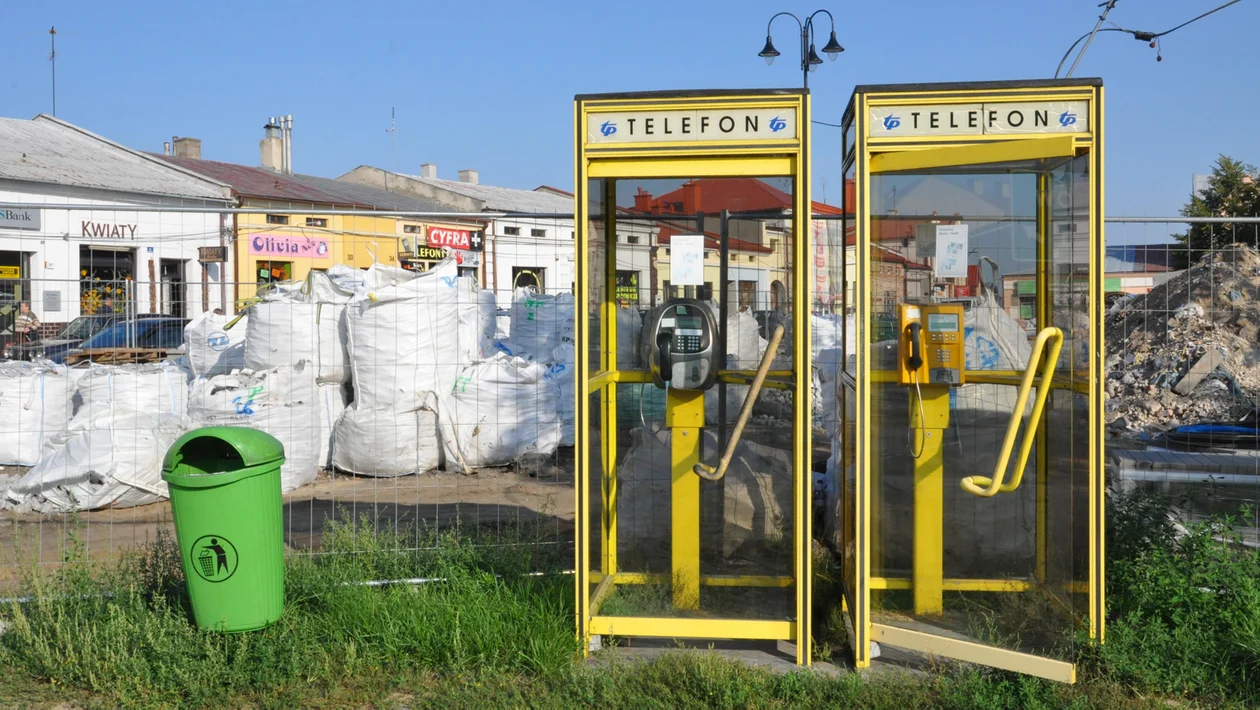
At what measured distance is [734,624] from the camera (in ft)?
15.2

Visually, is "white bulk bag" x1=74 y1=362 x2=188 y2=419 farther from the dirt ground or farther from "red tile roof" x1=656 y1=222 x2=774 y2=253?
"red tile roof" x1=656 y1=222 x2=774 y2=253

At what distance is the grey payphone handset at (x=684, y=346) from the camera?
5094mm

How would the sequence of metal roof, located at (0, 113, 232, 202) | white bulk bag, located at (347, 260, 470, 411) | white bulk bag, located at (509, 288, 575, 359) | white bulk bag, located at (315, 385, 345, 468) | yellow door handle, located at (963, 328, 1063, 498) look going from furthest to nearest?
metal roof, located at (0, 113, 232, 202)
white bulk bag, located at (509, 288, 575, 359)
white bulk bag, located at (315, 385, 345, 468)
white bulk bag, located at (347, 260, 470, 411)
yellow door handle, located at (963, 328, 1063, 498)

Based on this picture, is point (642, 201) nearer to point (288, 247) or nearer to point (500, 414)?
point (500, 414)

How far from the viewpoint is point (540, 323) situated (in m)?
11.2

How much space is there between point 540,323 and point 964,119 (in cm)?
710

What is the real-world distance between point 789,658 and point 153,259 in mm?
5564

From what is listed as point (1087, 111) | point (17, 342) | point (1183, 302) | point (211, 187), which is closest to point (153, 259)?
point (17, 342)

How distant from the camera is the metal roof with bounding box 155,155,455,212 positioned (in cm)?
3073

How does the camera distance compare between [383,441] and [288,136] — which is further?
[288,136]

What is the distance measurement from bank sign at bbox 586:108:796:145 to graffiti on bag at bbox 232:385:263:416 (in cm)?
512

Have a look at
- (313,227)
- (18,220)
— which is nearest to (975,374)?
(313,227)

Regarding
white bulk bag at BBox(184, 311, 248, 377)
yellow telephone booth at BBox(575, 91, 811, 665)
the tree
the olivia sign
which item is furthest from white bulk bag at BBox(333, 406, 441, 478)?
the tree

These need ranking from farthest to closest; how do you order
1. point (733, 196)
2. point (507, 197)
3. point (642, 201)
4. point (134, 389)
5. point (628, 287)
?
point (507, 197) < point (134, 389) < point (628, 287) < point (642, 201) < point (733, 196)
